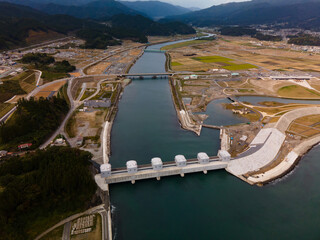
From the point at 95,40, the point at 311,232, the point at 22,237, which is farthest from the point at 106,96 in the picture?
the point at 95,40

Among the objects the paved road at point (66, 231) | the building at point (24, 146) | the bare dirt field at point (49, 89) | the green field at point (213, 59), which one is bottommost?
the paved road at point (66, 231)

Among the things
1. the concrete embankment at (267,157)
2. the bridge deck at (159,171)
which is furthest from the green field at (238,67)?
the bridge deck at (159,171)

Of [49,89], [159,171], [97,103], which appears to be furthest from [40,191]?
[49,89]

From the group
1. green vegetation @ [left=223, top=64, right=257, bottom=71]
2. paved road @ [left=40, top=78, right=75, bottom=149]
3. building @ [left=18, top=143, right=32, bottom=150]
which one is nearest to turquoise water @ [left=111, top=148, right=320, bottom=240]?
paved road @ [left=40, top=78, right=75, bottom=149]

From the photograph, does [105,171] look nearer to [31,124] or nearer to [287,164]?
[31,124]

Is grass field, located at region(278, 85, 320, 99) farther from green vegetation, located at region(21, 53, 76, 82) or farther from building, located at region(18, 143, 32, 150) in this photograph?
green vegetation, located at region(21, 53, 76, 82)

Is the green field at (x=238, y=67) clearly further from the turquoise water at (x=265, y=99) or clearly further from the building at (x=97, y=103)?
the building at (x=97, y=103)
